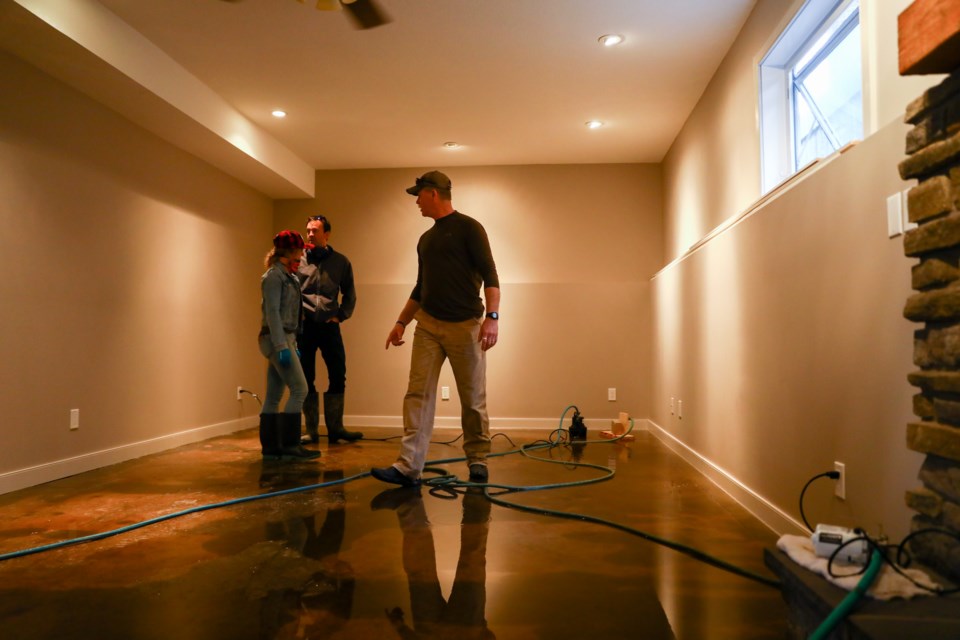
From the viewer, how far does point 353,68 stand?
3904 millimetres

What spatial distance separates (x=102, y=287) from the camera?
12.3 feet

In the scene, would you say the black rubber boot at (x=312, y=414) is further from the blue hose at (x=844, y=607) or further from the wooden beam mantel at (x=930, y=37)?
the wooden beam mantel at (x=930, y=37)

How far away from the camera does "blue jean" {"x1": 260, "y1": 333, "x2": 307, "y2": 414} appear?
3.61 metres

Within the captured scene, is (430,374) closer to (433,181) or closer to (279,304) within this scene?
(433,181)

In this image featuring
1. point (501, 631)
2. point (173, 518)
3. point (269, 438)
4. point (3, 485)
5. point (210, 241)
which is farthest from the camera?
point (210, 241)

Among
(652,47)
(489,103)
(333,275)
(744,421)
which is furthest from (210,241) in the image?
(744,421)

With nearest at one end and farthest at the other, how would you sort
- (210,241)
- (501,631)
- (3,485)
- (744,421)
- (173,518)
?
(501,631)
(173,518)
(744,421)
(3,485)
(210,241)

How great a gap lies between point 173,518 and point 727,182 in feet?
10.7

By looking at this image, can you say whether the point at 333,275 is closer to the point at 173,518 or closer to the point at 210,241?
the point at 210,241

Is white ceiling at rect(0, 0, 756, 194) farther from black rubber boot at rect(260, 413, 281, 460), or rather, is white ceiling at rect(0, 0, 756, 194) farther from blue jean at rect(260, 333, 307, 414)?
black rubber boot at rect(260, 413, 281, 460)

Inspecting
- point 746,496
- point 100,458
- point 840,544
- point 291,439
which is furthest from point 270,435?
point 840,544

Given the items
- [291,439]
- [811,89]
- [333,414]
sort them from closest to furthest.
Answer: [811,89] < [291,439] < [333,414]

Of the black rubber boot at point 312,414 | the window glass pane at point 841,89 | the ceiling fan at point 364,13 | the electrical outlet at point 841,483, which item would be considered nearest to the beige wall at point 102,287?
the black rubber boot at point 312,414

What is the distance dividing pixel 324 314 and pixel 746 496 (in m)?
2.94
